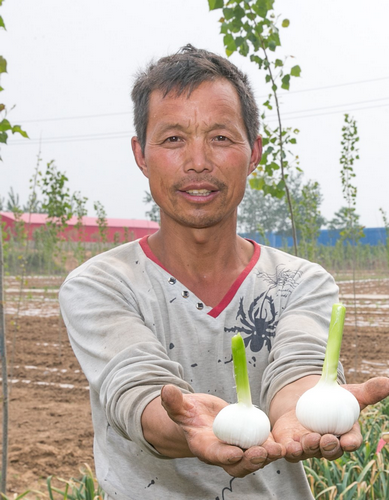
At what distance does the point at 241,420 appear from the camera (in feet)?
3.39

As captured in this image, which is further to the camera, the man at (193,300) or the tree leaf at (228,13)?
the tree leaf at (228,13)

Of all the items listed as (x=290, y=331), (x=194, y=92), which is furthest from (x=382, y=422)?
(x=194, y=92)

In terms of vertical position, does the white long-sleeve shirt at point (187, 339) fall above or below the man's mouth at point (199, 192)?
below

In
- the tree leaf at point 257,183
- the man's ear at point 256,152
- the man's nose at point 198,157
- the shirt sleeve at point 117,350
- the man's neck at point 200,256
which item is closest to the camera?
the shirt sleeve at point 117,350

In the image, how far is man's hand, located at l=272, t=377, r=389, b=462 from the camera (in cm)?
102

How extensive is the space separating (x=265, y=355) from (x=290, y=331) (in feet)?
0.60

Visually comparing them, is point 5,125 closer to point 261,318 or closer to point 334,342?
point 261,318

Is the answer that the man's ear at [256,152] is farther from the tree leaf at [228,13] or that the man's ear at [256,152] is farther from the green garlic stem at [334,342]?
the tree leaf at [228,13]

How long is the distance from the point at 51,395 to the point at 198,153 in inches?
190

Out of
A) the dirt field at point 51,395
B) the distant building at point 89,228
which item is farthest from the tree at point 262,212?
the dirt field at point 51,395

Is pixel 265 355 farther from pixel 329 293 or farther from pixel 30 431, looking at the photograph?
pixel 30 431

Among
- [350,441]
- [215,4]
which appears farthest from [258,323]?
[215,4]

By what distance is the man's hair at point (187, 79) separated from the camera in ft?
5.38

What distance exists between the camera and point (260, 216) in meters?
50.4
